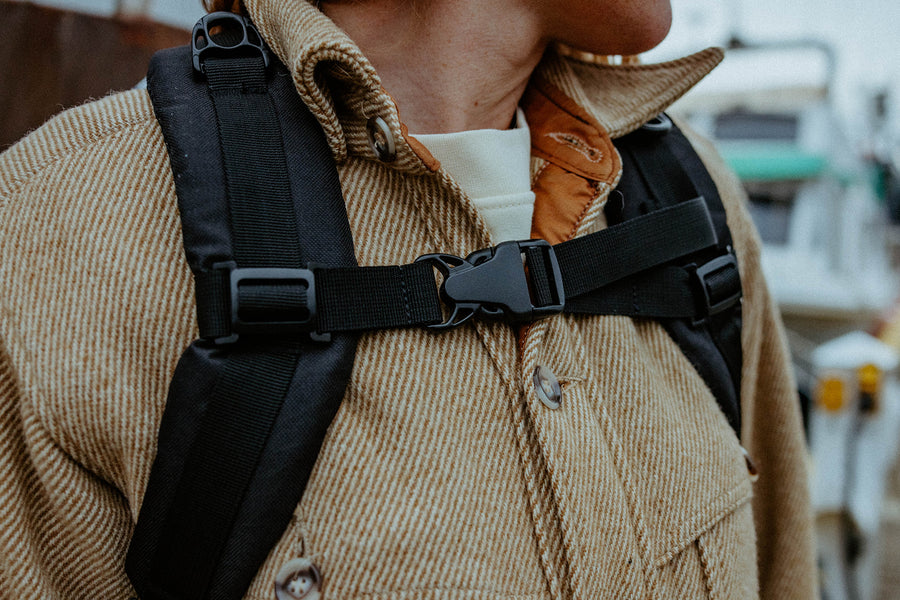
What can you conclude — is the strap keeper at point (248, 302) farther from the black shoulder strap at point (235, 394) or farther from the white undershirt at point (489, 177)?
the white undershirt at point (489, 177)

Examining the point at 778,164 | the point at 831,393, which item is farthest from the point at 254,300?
the point at 778,164

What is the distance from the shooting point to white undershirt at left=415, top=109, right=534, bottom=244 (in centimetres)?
117

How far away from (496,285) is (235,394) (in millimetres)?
385

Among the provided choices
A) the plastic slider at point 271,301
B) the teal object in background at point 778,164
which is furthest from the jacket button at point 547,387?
the teal object in background at point 778,164

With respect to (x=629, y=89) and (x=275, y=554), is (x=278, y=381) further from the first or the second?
(x=629, y=89)

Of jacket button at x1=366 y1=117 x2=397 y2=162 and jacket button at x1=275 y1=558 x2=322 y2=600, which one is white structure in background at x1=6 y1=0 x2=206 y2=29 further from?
jacket button at x1=275 y1=558 x2=322 y2=600

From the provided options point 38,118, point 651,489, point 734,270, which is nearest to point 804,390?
point 734,270

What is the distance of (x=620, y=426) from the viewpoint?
1158mm

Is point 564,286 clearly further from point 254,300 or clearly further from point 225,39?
point 225,39

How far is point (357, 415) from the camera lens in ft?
3.25

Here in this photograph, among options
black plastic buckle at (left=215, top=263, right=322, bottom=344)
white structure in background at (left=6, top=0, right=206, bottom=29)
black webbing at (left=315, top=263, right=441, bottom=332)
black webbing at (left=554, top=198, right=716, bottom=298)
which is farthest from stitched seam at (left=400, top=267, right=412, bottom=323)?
white structure in background at (left=6, top=0, right=206, bottom=29)

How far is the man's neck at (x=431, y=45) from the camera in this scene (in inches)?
48.6

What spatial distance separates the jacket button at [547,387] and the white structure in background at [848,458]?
2.90 m

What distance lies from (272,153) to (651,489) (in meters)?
0.75
